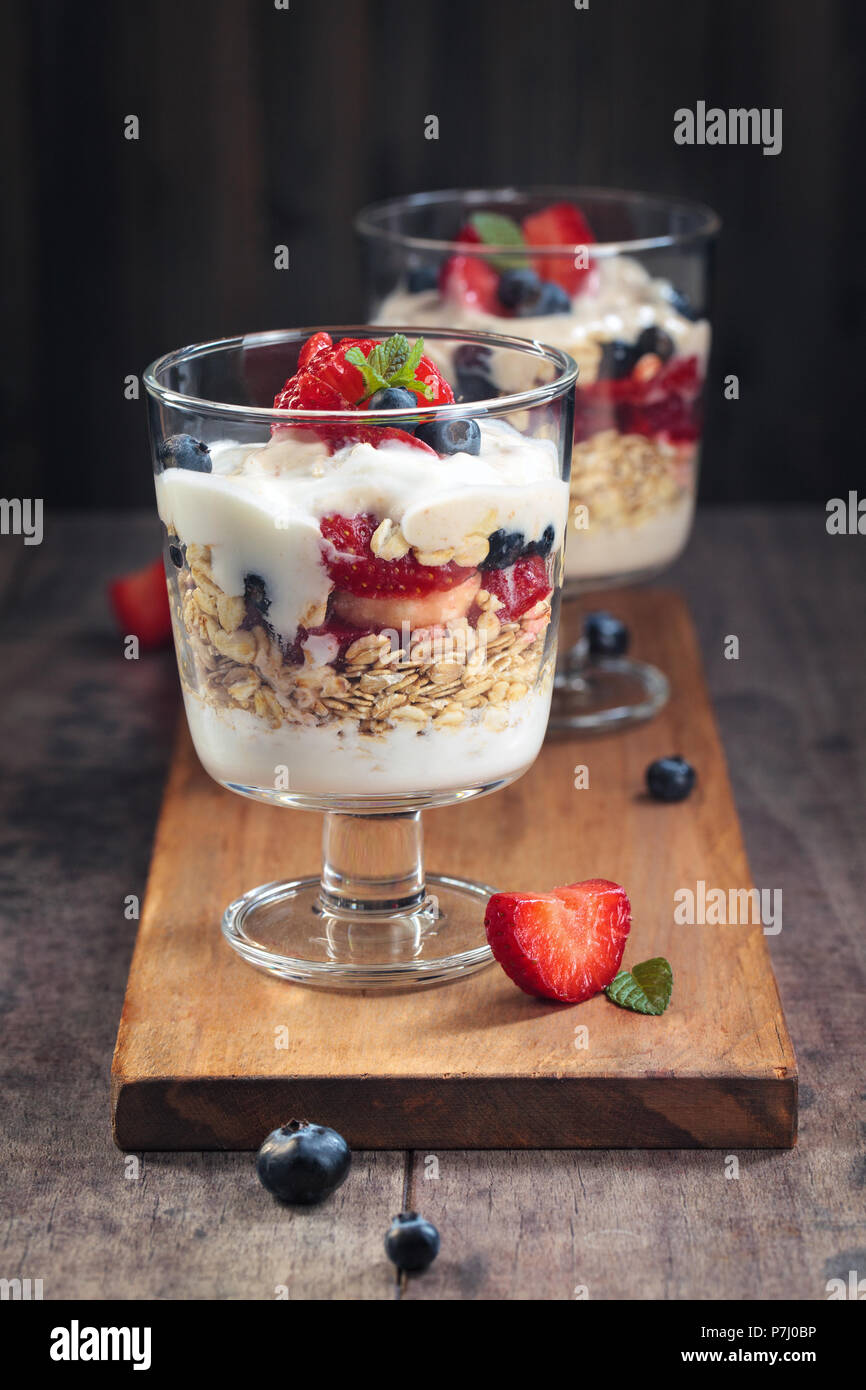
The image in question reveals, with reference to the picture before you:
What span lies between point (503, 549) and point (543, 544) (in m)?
0.05

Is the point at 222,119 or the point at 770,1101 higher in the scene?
the point at 222,119

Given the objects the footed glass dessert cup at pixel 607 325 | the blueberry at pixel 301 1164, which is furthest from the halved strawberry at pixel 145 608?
the blueberry at pixel 301 1164

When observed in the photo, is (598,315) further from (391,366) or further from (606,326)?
(391,366)

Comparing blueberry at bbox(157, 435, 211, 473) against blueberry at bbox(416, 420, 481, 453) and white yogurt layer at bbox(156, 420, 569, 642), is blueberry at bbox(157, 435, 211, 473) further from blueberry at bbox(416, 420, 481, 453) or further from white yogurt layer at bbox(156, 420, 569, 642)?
blueberry at bbox(416, 420, 481, 453)

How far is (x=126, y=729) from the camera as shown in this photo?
174cm

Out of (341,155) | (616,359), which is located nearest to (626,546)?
(616,359)

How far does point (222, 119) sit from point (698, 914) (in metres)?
1.52

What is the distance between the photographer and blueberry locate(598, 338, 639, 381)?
Answer: 1585mm

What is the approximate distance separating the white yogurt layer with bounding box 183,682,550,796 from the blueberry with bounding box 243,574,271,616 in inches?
3.2

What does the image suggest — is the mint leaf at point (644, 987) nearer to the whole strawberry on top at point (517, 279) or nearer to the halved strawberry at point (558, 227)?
the whole strawberry on top at point (517, 279)

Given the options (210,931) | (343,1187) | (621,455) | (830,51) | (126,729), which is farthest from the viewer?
(830,51)

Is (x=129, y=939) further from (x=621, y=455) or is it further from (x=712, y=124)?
(x=712, y=124)

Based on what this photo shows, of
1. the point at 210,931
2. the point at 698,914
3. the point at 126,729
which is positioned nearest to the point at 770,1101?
the point at 698,914

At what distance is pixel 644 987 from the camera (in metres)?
1.15
